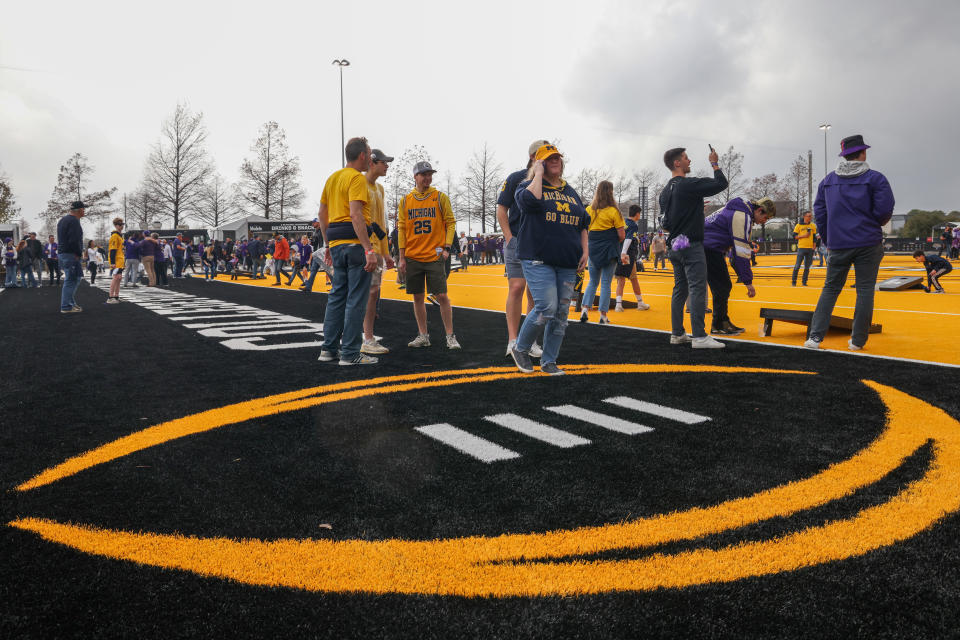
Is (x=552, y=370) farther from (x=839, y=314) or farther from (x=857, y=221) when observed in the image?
(x=839, y=314)

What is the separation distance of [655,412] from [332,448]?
1.93 meters

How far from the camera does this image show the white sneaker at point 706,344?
6.30m

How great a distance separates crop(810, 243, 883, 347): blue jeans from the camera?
6.02m

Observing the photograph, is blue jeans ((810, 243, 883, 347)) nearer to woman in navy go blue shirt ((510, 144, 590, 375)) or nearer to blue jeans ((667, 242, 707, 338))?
blue jeans ((667, 242, 707, 338))

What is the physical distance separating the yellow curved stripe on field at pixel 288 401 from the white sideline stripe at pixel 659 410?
3.21 ft

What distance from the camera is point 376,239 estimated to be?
245 inches

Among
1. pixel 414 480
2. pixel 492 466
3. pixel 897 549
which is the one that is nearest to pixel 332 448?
pixel 414 480

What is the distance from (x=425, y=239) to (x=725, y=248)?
140 inches

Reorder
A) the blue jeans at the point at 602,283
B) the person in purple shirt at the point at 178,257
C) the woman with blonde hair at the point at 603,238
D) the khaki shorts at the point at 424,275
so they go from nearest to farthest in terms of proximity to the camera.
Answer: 1. the khaki shorts at the point at 424,275
2. the woman with blonde hair at the point at 603,238
3. the blue jeans at the point at 602,283
4. the person in purple shirt at the point at 178,257

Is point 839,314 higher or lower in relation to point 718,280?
lower

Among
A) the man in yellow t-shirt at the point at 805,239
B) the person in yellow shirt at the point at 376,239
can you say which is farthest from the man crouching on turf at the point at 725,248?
the man in yellow t-shirt at the point at 805,239

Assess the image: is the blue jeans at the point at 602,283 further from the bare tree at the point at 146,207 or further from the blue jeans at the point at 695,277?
the bare tree at the point at 146,207

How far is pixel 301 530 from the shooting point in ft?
7.66

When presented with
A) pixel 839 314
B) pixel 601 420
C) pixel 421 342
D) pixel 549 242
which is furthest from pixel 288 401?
pixel 839 314
